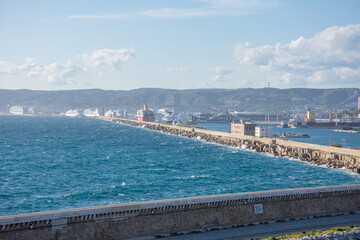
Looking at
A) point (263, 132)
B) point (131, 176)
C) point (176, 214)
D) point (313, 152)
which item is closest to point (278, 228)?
point (176, 214)

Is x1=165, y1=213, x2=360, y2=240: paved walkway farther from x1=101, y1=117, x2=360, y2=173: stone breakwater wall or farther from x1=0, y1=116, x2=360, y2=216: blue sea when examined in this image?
x1=101, y1=117, x2=360, y2=173: stone breakwater wall

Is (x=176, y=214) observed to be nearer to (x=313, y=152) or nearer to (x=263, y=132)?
(x=313, y=152)

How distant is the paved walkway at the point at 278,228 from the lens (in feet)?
91.8

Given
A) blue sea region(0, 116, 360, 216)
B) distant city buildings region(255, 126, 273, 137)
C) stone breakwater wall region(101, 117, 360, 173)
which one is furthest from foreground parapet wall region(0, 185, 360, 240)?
distant city buildings region(255, 126, 273, 137)

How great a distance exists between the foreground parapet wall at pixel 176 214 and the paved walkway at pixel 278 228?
43.9 inches

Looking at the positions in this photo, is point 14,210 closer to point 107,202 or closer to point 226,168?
point 107,202

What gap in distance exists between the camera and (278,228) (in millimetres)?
30016

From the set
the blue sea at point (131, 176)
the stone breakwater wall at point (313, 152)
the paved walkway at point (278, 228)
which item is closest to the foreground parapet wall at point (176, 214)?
the paved walkway at point (278, 228)

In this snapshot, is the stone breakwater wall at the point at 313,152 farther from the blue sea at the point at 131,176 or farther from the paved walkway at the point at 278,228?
the paved walkway at the point at 278,228

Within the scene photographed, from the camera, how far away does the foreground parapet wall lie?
2514cm

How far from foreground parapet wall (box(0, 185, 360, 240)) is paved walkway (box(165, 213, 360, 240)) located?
1115 millimetres

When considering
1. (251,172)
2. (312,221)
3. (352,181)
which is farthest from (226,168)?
(312,221)

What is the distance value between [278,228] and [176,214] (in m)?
6.92

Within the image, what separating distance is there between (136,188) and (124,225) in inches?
777
